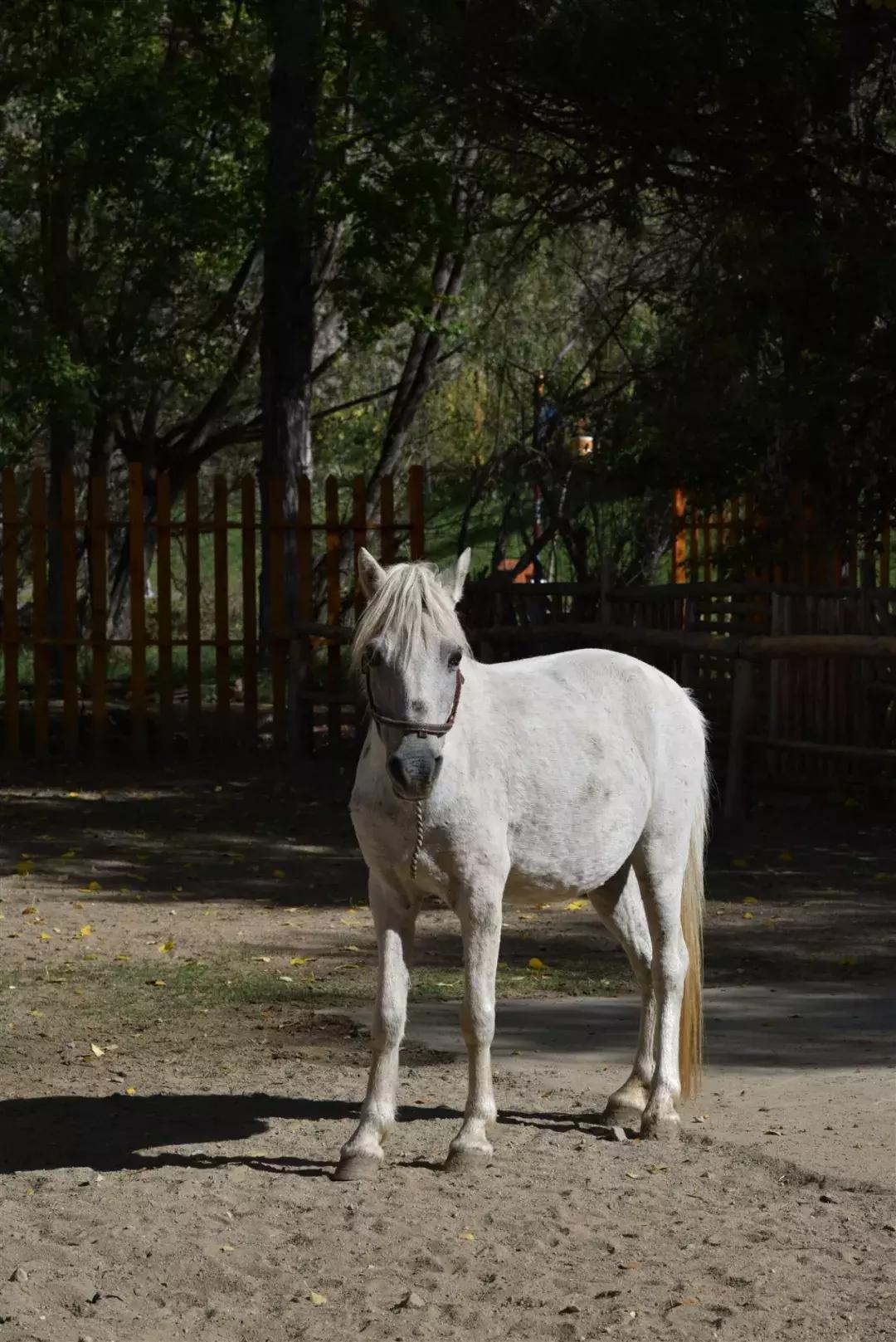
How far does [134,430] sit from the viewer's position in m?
22.9

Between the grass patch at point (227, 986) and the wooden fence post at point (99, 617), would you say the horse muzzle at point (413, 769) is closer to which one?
the grass patch at point (227, 986)

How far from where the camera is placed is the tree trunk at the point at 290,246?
52.0 ft

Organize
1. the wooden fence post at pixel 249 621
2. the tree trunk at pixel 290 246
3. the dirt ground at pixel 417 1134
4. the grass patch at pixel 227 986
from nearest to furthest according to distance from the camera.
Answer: the dirt ground at pixel 417 1134 < the grass patch at pixel 227 986 < the wooden fence post at pixel 249 621 < the tree trunk at pixel 290 246

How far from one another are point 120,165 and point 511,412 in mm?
8358

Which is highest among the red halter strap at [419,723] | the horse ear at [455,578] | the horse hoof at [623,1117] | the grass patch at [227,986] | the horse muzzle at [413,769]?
the horse ear at [455,578]

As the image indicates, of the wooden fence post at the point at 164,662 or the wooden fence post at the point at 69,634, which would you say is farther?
the wooden fence post at the point at 69,634

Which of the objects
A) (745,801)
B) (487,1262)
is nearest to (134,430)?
(745,801)

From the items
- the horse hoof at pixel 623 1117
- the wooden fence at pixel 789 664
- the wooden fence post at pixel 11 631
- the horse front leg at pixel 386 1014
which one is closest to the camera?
the horse front leg at pixel 386 1014

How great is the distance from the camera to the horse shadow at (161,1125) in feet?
17.1

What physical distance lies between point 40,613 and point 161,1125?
32.3 ft

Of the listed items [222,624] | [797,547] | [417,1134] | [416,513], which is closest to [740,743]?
[797,547]

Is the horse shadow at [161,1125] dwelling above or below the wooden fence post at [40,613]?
below

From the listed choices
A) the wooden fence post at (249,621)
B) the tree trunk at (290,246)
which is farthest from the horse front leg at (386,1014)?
the tree trunk at (290,246)

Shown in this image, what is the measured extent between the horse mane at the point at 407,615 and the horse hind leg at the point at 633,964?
1.38 meters
